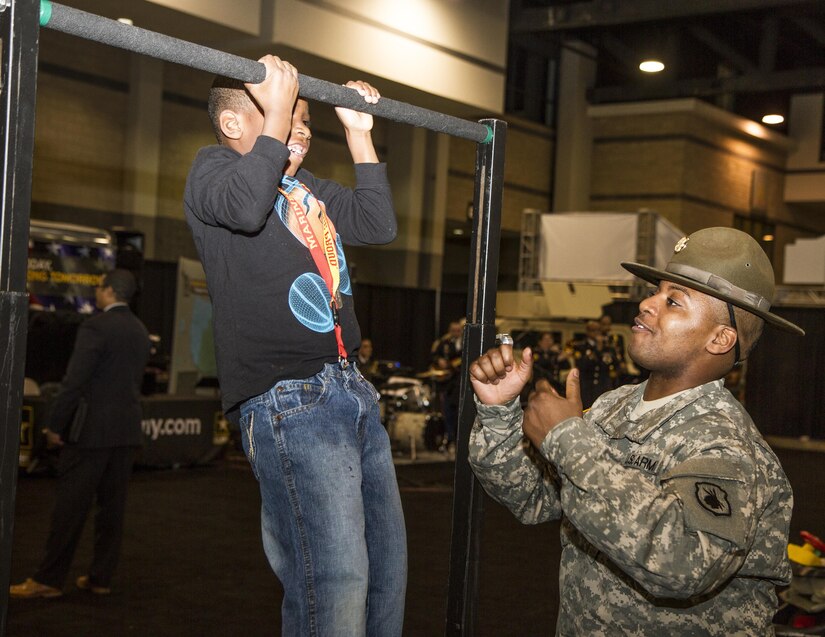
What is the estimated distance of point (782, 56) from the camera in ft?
77.8

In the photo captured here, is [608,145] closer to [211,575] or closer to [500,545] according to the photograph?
[500,545]

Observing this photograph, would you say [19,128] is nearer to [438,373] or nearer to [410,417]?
[410,417]

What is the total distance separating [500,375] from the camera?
7.11ft

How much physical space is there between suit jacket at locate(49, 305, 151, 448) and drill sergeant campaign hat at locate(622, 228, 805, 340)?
4.05 m

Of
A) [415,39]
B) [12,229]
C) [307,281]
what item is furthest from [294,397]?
[415,39]

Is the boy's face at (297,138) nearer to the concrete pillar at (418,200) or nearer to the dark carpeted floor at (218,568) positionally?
the dark carpeted floor at (218,568)

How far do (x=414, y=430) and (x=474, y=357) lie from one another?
9.45 metres

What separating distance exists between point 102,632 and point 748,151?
21586 mm

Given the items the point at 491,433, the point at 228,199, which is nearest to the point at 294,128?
the point at 228,199

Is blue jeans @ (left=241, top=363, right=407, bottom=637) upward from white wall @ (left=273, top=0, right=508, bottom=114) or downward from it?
downward

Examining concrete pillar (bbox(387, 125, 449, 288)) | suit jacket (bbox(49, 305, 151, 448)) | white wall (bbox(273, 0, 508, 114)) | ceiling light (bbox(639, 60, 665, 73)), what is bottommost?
suit jacket (bbox(49, 305, 151, 448))

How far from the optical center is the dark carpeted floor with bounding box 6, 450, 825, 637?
512 cm

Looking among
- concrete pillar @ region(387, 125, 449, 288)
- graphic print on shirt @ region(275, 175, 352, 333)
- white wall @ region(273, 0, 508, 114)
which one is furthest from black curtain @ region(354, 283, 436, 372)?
graphic print on shirt @ region(275, 175, 352, 333)

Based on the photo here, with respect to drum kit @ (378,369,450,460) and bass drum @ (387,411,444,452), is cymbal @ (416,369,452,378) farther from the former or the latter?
bass drum @ (387,411,444,452)
